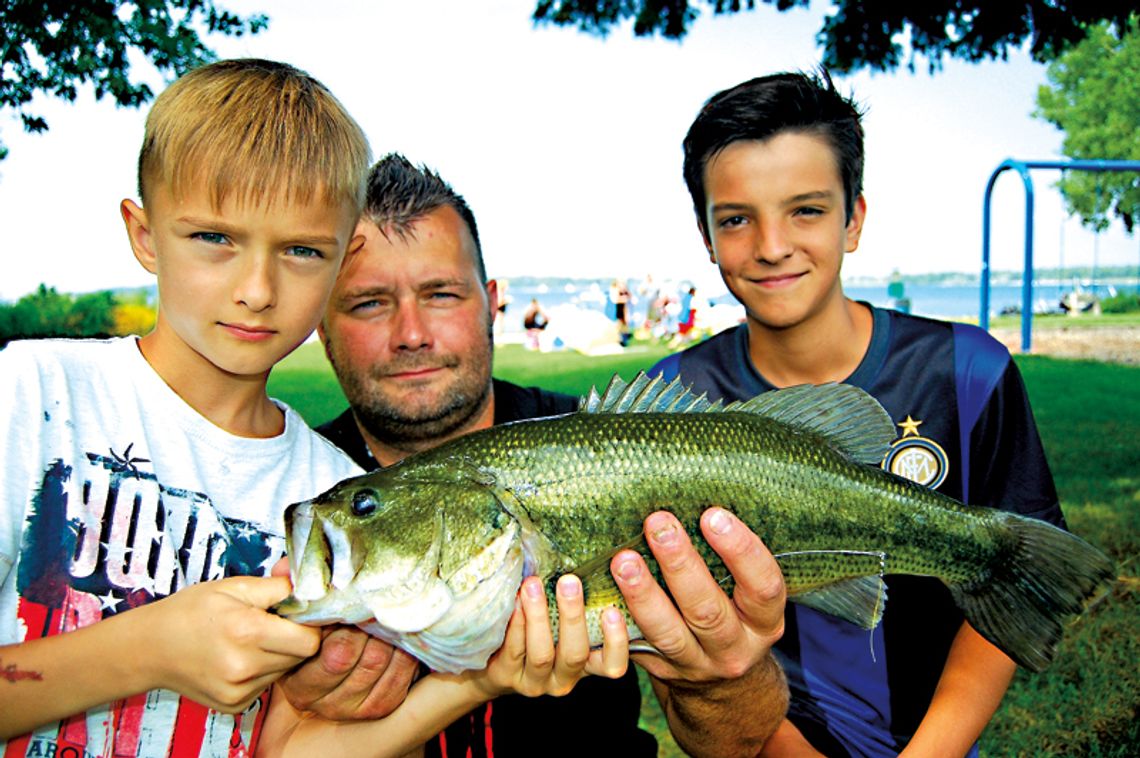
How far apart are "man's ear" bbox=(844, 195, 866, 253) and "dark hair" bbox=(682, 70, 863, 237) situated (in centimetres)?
4

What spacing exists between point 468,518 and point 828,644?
1.95 meters

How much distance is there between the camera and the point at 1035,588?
2.33 metres

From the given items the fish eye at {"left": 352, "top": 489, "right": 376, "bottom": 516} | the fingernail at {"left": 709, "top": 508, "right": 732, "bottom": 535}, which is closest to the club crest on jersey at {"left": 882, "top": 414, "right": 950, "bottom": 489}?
the fingernail at {"left": 709, "top": 508, "right": 732, "bottom": 535}

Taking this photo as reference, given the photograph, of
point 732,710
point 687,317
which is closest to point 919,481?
point 732,710

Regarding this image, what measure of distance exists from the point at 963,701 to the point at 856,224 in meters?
2.01

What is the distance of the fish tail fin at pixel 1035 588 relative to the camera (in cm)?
230

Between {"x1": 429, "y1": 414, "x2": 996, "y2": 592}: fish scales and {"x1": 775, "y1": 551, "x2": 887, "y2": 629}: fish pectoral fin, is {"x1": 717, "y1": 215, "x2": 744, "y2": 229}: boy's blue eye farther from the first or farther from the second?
{"x1": 775, "y1": 551, "x2": 887, "y2": 629}: fish pectoral fin

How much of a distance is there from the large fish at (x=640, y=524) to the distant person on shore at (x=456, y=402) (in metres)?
Result: 0.39

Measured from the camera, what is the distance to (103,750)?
84.5 inches

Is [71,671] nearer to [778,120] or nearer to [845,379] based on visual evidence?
[845,379]

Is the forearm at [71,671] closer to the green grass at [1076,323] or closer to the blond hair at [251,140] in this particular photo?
the blond hair at [251,140]

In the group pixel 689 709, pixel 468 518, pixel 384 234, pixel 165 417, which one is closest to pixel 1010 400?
pixel 689 709

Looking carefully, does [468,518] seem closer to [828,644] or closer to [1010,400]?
[828,644]

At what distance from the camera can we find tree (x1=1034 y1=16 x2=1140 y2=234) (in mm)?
38650
